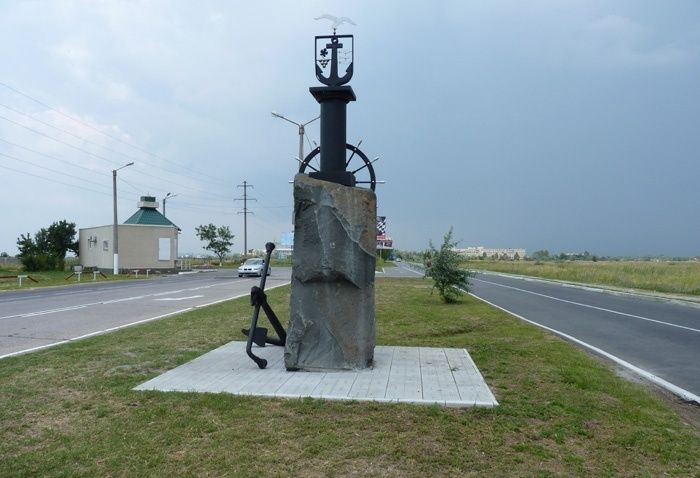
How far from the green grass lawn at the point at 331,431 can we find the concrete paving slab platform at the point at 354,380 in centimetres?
24

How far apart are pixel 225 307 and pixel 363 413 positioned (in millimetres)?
11416

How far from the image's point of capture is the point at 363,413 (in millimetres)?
5352

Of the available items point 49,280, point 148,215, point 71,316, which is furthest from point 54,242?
point 71,316

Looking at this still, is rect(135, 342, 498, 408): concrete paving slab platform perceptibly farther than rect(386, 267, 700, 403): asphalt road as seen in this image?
No

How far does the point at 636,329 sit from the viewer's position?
1325 cm

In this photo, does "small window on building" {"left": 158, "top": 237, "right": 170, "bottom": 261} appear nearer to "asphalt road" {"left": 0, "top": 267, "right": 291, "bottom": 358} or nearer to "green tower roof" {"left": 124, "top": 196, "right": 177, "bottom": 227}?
"green tower roof" {"left": 124, "top": 196, "right": 177, "bottom": 227}

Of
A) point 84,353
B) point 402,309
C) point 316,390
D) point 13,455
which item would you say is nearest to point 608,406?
point 316,390

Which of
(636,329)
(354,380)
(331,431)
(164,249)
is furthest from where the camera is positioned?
(164,249)

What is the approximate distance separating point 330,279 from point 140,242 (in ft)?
147

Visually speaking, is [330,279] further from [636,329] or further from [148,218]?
[148,218]

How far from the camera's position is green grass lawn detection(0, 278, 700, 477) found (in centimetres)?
424

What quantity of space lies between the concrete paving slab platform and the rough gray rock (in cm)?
26

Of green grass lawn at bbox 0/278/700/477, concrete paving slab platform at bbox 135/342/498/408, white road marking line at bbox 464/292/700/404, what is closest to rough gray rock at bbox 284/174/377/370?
concrete paving slab platform at bbox 135/342/498/408

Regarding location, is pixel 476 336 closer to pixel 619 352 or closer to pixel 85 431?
pixel 619 352
